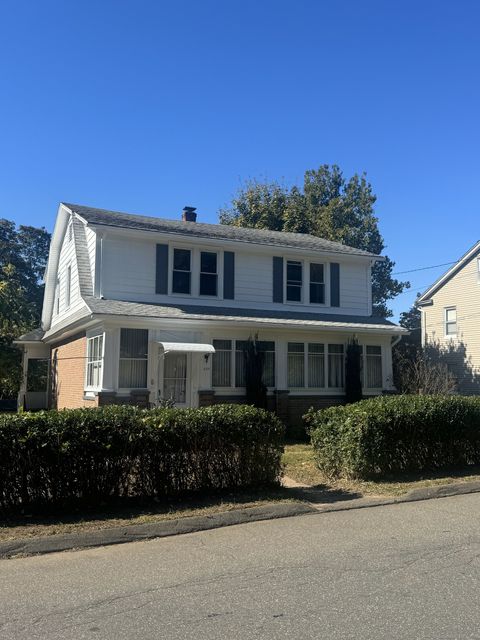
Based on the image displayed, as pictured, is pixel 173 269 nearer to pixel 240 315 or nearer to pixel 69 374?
pixel 240 315

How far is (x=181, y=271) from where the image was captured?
17.1 m

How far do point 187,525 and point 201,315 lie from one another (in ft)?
31.8

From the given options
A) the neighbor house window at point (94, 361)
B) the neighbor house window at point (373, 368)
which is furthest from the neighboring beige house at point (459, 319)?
the neighbor house window at point (94, 361)

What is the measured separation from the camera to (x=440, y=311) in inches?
1054

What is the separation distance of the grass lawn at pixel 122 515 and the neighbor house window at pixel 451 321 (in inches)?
810

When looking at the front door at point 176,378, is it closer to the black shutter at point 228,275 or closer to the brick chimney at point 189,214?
the black shutter at point 228,275

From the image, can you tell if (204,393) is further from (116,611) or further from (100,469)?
(116,611)

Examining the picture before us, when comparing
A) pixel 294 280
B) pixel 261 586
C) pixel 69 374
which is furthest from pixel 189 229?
pixel 261 586

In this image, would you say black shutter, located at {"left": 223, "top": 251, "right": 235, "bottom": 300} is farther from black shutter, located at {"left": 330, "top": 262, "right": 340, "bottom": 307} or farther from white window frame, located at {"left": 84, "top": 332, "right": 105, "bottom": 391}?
white window frame, located at {"left": 84, "top": 332, "right": 105, "bottom": 391}

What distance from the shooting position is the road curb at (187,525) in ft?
18.1

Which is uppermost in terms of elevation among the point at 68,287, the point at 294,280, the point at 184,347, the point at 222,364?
the point at 294,280

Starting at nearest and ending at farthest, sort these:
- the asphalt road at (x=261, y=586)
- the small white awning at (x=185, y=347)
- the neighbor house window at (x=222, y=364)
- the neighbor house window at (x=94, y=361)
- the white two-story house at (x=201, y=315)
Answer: the asphalt road at (x=261, y=586) < the small white awning at (x=185, y=347) < the neighbor house window at (x=94, y=361) < the white two-story house at (x=201, y=315) < the neighbor house window at (x=222, y=364)

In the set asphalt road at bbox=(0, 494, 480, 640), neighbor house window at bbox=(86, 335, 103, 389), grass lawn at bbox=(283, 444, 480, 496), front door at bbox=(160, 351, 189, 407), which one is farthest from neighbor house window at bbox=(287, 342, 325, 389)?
asphalt road at bbox=(0, 494, 480, 640)

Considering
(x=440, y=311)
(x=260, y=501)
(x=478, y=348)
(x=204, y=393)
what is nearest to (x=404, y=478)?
(x=260, y=501)
